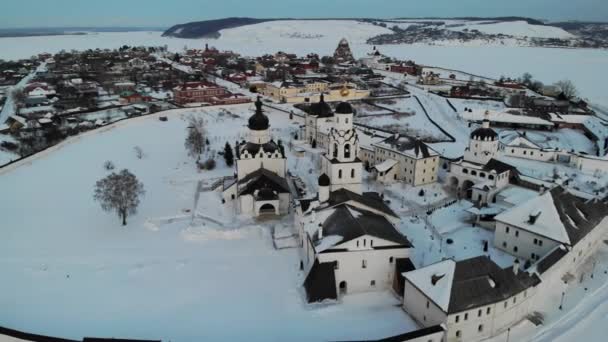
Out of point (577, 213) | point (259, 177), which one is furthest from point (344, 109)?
point (577, 213)

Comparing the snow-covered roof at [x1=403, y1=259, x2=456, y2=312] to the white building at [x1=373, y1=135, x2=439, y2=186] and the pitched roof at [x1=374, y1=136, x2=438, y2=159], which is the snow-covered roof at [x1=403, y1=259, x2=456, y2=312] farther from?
the pitched roof at [x1=374, y1=136, x2=438, y2=159]

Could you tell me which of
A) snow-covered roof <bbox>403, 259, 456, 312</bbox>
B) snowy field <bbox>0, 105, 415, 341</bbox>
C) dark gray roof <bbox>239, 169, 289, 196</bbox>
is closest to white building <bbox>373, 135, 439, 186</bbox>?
dark gray roof <bbox>239, 169, 289, 196</bbox>

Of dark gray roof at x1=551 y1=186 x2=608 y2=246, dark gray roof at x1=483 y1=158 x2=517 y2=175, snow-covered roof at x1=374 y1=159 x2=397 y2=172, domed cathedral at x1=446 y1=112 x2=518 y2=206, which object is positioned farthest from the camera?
snow-covered roof at x1=374 y1=159 x2=397 y2=172

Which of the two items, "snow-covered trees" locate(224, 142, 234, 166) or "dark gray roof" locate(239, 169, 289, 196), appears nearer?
"dark gray roof" locate(239, 169, 289, 196)

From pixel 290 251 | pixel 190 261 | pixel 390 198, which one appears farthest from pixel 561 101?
pixel 190 261

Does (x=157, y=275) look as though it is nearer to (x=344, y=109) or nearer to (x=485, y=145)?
(x=344, y=109)

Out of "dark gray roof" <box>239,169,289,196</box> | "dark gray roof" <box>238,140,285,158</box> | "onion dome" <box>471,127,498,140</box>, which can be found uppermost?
"onion dome" <box>471,127,498,140</box>

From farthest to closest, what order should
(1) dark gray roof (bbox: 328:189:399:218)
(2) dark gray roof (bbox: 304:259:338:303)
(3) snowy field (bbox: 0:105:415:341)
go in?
1. (1) dark gray roof (bbox: 328:189:399:218)
2. (2) dark gray roof (bbox: 304:259:338:303)
3. (3) snowy field (bbox: 0:105:415:341)

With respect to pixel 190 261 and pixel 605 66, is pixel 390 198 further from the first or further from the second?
pixel 605 66
